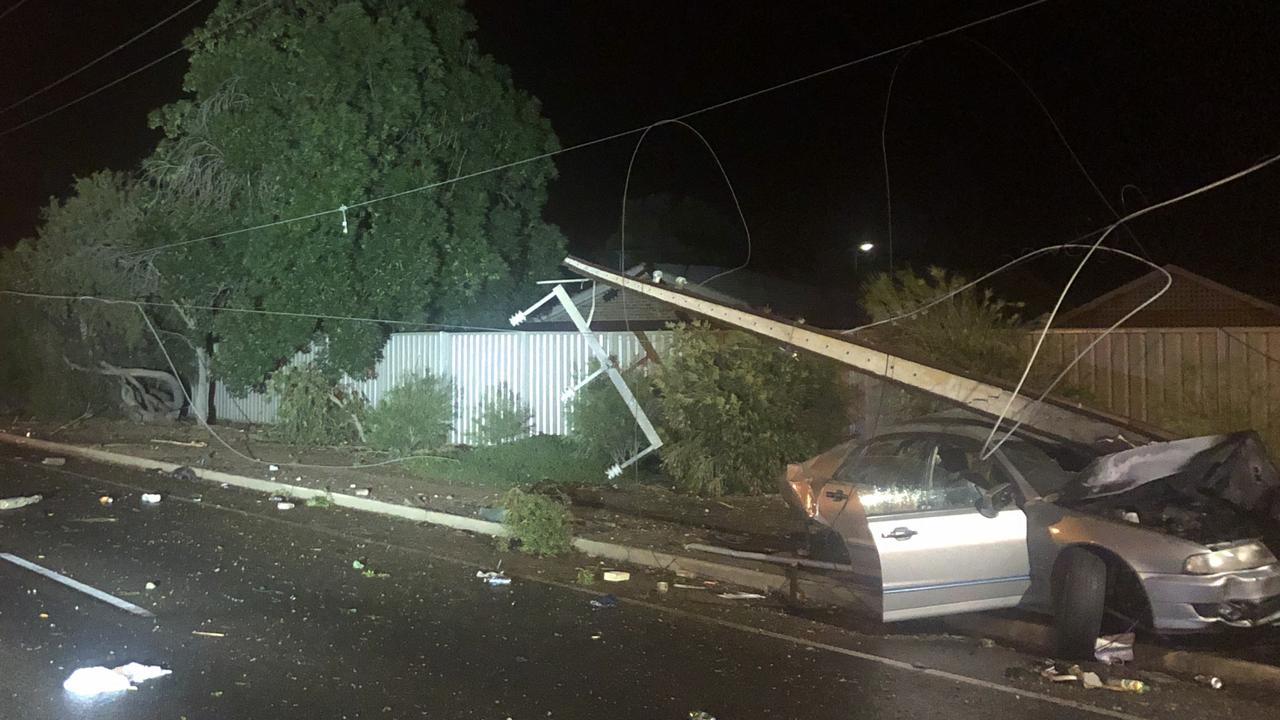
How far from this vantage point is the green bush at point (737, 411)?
42.4ft

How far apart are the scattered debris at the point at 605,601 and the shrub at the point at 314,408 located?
11.4m

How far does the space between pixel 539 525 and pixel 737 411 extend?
348 centimetres

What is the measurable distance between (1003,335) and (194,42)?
15797 millimetres

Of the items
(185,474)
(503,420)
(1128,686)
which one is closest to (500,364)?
(503,420)

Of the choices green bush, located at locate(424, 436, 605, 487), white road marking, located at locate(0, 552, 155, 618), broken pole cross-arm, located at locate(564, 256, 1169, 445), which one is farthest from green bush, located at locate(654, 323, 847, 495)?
white road marking, located at locate(0, 552, 155, 618)

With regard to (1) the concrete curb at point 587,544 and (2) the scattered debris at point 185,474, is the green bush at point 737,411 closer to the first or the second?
(1) the concrete curb at point 587,544

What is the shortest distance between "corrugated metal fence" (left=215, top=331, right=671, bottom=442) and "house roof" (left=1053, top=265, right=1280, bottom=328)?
37.4 feet

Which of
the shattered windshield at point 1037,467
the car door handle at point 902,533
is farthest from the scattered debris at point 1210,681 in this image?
the car door handle at point 902,533

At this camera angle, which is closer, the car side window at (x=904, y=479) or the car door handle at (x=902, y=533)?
the car door handle at (x=902, y=533)

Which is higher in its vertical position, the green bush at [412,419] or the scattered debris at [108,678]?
the green bush at [412,419]

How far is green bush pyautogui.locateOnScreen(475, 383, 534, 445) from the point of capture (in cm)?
1605

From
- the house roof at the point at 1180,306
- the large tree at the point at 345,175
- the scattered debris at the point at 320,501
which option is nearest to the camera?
the scattered debris at the point at 320,501

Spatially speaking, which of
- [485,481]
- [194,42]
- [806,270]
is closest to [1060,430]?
[485,481]

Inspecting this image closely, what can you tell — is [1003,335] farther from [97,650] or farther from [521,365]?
[97,650]
